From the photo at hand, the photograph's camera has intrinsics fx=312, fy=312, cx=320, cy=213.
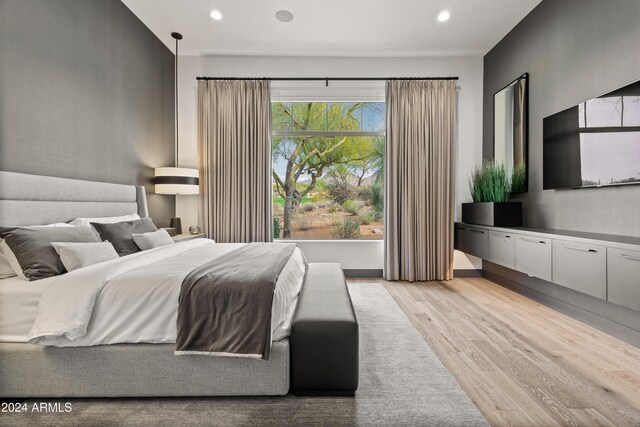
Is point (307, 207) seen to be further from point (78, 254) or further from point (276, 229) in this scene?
point (78, 254)

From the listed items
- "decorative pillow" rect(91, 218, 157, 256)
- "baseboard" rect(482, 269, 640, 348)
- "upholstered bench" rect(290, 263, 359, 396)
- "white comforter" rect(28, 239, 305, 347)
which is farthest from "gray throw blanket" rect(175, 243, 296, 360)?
"baseboard" rect(482, 269, 640, 348)

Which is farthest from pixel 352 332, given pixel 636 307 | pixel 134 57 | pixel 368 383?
pixel 134 57

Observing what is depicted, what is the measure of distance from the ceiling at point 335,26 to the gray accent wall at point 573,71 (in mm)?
347

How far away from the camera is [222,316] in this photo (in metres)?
1.56

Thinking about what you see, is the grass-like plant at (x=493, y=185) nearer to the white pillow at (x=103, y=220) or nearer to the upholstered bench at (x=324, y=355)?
the upholstered bench at (x=324, y=355)

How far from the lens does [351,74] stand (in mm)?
4414

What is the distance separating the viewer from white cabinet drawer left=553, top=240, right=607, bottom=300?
7.20ft

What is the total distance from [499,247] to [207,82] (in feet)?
13.8

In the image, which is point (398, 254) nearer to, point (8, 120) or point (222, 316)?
point (222, 316)

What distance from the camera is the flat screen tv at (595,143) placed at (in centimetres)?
234

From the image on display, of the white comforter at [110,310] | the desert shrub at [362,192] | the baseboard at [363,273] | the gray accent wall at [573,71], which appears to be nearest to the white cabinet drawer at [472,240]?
the gray accent wall at [573,71]

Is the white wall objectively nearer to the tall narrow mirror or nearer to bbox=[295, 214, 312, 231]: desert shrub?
the tall narrow mirror

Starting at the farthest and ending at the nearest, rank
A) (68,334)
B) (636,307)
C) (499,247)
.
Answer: (499,247) → (636,307) → (68,334)

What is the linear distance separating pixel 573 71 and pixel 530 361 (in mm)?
2671
